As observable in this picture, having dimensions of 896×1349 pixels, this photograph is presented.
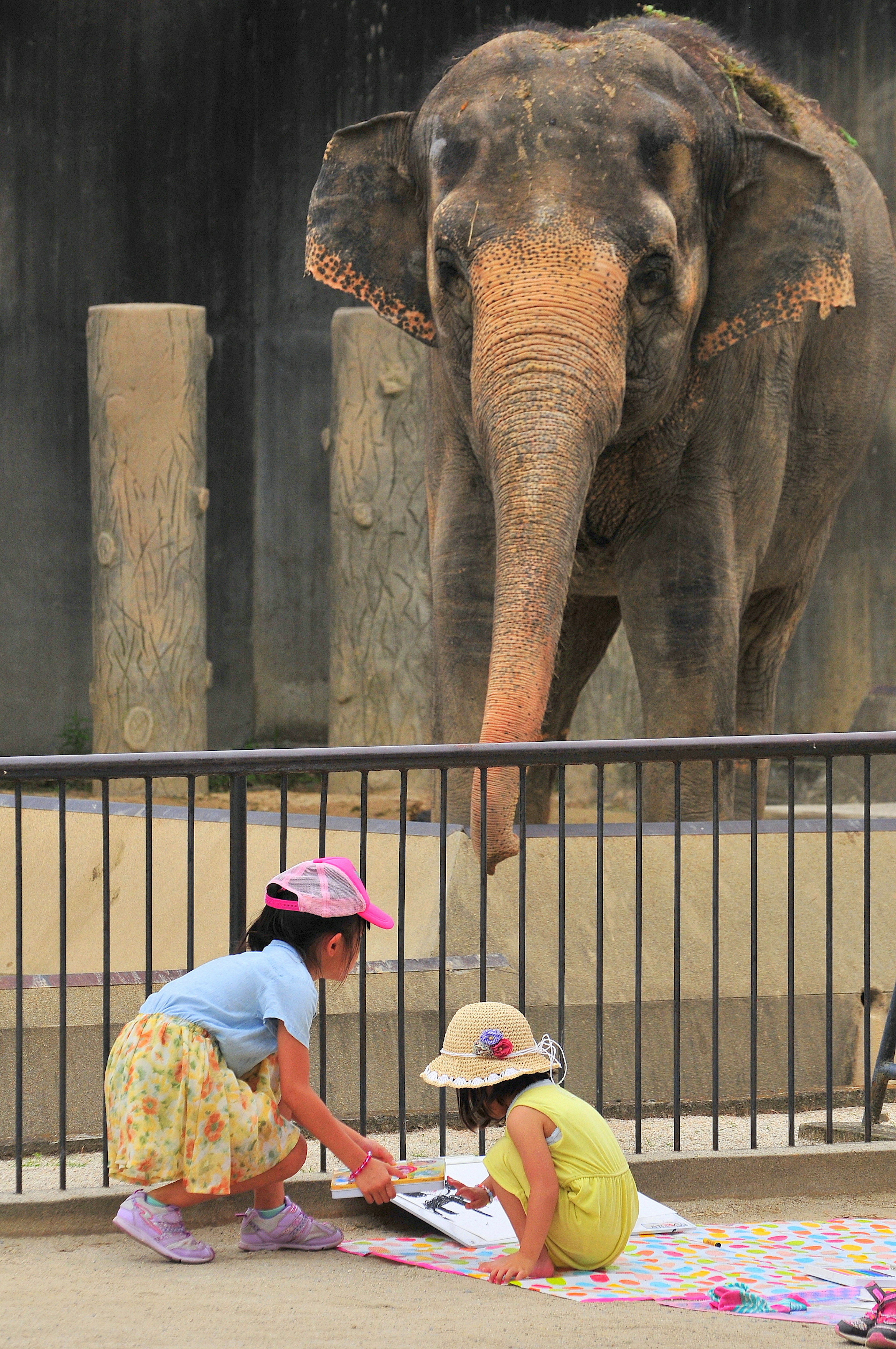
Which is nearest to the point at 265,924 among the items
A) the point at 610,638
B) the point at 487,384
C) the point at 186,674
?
the point at 487,384

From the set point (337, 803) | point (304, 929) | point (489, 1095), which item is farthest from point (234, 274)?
point (489, 1095)

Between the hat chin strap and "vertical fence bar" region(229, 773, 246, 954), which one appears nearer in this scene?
the hat chin strap

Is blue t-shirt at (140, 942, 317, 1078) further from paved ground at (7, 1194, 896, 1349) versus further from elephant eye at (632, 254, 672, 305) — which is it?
elephant eye at (632, 254, 672, 305)

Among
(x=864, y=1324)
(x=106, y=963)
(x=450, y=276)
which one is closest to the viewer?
(x=864, y=1324)

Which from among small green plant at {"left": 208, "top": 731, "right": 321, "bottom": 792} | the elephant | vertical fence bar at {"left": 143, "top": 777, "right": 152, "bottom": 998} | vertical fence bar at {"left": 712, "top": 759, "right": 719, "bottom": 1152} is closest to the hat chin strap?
vertical fence bar at {"left": 712, "top": 759, "right": 719, "bottom": 1152}

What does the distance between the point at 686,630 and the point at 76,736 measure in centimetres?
820

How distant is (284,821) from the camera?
4.59 meters

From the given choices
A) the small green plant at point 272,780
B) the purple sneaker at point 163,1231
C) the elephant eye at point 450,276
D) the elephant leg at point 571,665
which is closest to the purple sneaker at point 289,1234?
the purple sneaker at point 163,1231

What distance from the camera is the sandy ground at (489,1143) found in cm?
486

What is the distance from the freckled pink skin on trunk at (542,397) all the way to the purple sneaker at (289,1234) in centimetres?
192

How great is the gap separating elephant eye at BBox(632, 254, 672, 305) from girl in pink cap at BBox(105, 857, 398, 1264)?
311 cm

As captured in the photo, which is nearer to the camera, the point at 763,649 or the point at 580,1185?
the point at 580,1185

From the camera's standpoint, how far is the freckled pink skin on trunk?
19.4ft

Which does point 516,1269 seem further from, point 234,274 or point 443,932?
point 234,274
